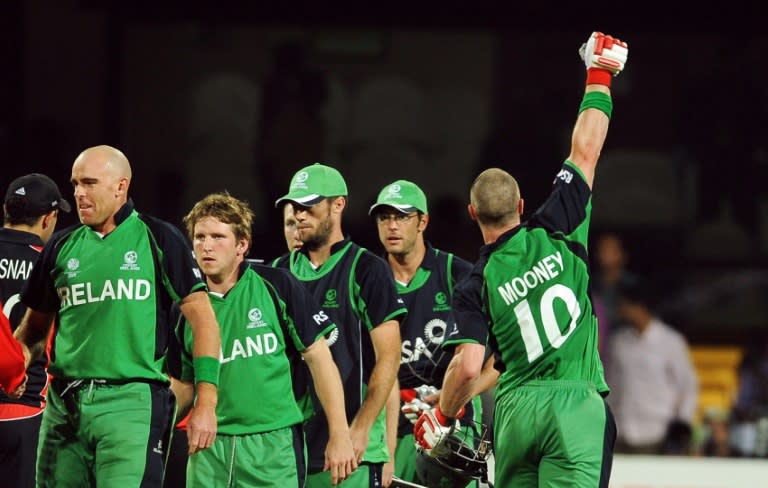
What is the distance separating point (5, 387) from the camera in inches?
205

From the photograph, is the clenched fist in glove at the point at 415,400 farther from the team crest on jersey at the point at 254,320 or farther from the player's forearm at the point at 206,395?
the player's forearm at the point at 206,395

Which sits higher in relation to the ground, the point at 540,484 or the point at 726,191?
the point at 726,191

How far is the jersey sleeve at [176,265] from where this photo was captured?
502cm

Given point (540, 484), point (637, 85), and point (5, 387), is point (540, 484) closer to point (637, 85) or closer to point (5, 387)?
point (5, 387)

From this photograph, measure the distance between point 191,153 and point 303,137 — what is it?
1351mm

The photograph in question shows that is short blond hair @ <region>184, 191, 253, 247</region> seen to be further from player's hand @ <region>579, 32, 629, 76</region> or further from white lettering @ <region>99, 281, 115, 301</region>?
player's hand @ <region>579, 32, 629, 76</region>

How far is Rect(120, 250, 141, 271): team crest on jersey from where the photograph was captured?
5051 millimetres

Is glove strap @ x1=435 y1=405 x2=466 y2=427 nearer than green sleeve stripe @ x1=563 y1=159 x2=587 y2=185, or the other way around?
green sleeve stripe @ x1=563 y1=159 x2=587 y2=185

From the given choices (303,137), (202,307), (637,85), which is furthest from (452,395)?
(637,85)

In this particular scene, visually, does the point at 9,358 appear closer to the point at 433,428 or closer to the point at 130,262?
the point at 130,262

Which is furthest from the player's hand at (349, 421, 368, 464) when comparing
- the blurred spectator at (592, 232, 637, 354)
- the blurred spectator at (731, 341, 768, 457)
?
the blurred spectator at (731, 341, 768, 457)

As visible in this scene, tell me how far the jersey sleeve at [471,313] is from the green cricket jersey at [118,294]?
106 centimetres

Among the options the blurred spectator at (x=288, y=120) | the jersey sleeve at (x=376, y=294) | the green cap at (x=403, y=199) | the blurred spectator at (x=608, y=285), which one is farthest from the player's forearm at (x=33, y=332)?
the blurred spectator at (x=288, y=120)

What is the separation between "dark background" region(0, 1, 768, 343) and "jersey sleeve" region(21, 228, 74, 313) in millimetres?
8776
